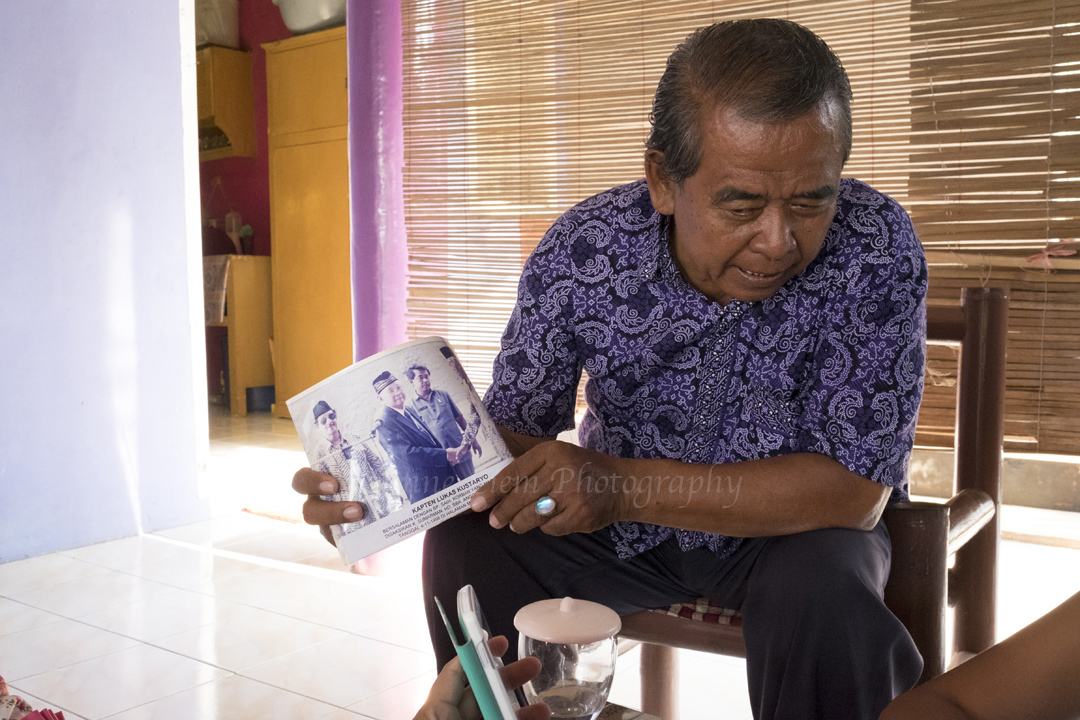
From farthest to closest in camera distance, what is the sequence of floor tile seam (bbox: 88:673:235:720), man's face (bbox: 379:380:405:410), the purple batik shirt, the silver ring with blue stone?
floor tile seam (bbox: 88:673:235:720), the purple batik shirt, the silver ring with blue stone, man's face (bbox: 379:380:405:410)

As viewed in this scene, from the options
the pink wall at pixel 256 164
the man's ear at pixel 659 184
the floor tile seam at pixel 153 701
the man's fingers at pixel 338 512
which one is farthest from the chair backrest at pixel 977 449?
the pink wall at pixel 256 164

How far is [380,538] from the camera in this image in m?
0.98

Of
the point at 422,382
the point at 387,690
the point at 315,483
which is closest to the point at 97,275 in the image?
the point at 387,690

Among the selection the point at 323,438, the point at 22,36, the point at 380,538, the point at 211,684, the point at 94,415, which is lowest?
the point at 211,684

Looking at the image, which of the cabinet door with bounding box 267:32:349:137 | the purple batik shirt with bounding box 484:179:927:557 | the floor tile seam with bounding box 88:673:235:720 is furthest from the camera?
the cabinet door with bounding box 267:32:349:137

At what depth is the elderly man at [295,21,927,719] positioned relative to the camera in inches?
40.4

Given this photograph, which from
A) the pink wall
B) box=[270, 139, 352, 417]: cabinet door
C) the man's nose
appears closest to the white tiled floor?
the man's nose

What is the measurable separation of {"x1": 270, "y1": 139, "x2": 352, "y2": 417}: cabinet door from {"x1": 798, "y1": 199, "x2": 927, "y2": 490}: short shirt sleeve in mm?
4290

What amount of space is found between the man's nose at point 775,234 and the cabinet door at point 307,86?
443 cm

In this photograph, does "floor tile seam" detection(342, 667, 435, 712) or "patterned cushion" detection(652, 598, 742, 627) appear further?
"floor tile seam" detection(342, 667, 435, 712)

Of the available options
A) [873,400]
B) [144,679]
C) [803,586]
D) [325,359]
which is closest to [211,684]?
[144,679]

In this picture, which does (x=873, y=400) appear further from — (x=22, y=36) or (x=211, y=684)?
(x=22, y=36)

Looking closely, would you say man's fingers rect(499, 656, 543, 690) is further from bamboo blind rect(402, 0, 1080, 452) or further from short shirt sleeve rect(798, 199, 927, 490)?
bamboo blind rect(402, 0, 1080, 452)

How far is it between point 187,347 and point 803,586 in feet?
8.20
